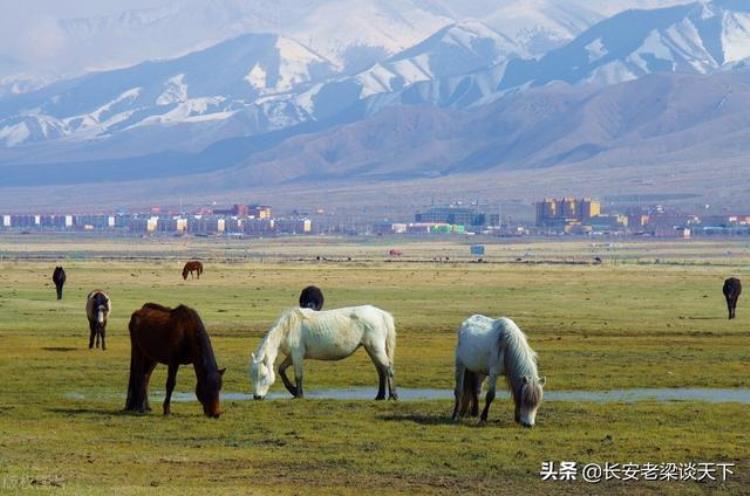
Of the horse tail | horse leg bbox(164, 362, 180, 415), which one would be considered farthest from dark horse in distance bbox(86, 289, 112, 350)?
horse leg bbox(164, 362, 180, 415)

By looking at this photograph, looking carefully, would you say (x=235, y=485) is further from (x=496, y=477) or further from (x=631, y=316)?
(x=631, y=316)

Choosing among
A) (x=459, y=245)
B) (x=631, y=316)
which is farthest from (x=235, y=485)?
(x=459, y=245)

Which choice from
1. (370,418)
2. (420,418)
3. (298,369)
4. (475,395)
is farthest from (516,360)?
(298,369)

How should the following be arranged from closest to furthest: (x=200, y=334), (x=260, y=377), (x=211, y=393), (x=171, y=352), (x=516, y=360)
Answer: (x=516, y=360), (x=211, y=393), (x=200, y=334), (x=171, y=352), (x=260, y=377)

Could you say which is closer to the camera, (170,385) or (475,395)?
(475,395)

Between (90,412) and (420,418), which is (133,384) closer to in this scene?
(90,412)

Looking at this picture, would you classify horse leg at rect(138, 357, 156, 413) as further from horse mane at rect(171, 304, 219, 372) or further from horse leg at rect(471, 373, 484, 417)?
horse leg at rect(471, 373, 484, 417)

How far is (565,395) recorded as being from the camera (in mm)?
28859

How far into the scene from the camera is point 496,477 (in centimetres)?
2050

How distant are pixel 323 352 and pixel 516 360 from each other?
451cm

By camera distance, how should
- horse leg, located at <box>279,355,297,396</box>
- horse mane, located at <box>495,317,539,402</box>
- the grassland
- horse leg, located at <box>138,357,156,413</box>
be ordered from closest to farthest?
the grassland < horse mane, located at <box>495,317,539,402</box> < horse leg, located at <box>138,357,156,413</box> < horse leg, located at <box>279,355,297,396</box>

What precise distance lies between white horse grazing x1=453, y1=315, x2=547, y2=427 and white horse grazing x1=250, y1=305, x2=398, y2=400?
245 centimetres

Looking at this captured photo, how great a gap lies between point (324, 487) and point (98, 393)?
31.7 ft

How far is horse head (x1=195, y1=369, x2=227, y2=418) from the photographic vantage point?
82.3 ft
